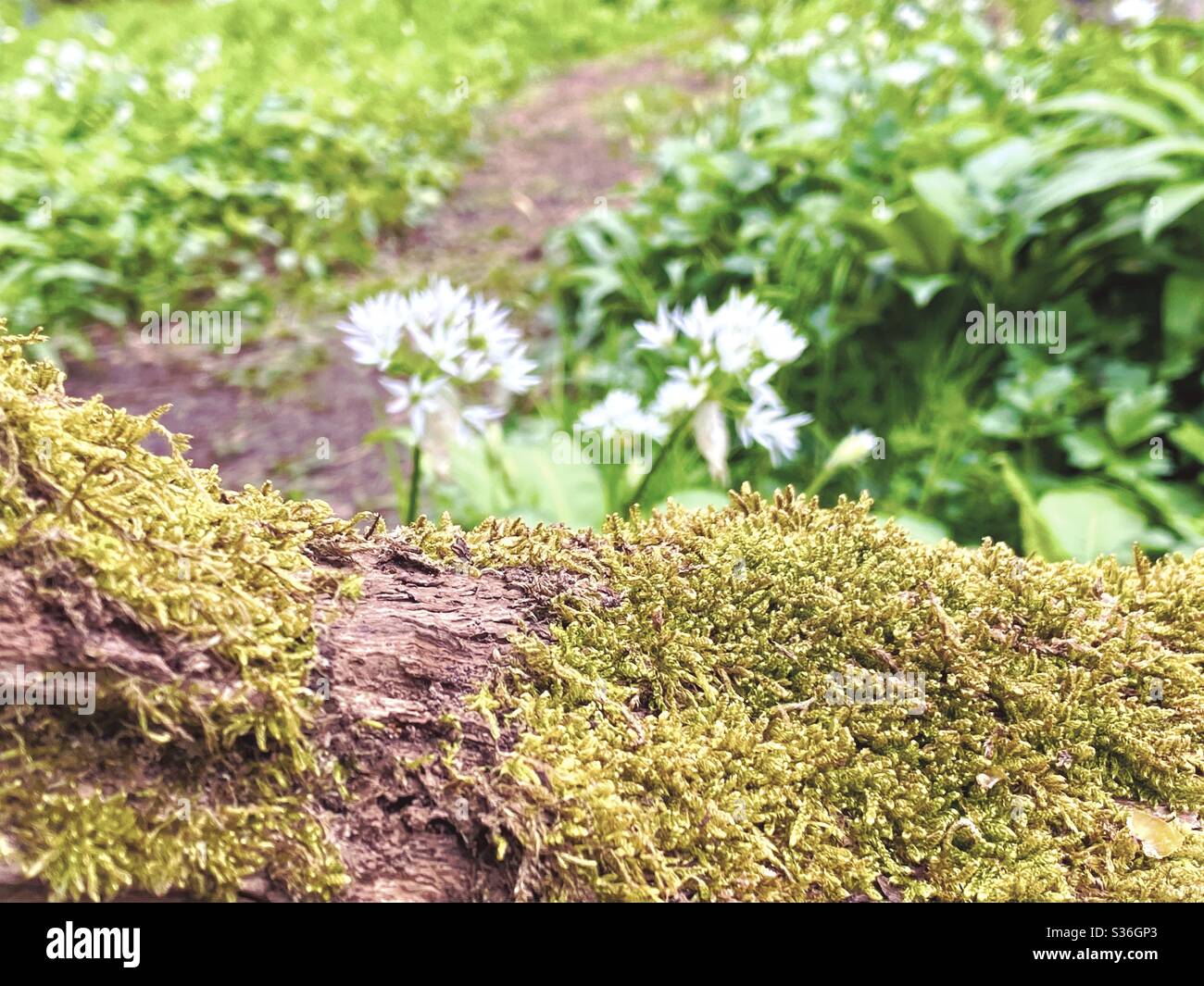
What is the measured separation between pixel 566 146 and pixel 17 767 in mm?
7255

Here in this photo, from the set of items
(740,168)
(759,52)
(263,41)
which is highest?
(263,41)

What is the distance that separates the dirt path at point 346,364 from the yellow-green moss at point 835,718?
90.1 inches

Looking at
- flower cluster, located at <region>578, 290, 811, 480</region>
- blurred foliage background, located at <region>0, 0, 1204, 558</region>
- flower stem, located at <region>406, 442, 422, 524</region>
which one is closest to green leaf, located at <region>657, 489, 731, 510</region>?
blurred foliage background, located at <region>0, 0, 1204, 558</region>

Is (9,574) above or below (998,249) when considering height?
below

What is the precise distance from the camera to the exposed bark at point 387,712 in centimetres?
88

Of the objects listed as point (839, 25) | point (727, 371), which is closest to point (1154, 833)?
point (727, 371)

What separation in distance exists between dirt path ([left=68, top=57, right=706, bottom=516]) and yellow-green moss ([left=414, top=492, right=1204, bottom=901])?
2.29 metres

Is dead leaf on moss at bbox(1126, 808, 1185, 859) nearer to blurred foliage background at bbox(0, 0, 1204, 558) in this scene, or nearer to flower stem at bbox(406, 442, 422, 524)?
flower stem at bbox(406, 442, 422, 524)

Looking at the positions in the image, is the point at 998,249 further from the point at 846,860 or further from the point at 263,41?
the point at 263,41

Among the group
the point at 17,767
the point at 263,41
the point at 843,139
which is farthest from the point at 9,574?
the point at 263,41

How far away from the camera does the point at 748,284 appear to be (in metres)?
A: 3.95

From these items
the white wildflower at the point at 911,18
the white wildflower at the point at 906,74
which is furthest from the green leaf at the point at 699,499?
the white wildflower at the point at 911,18

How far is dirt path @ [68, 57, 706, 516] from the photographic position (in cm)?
389

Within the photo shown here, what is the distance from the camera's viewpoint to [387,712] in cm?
98
